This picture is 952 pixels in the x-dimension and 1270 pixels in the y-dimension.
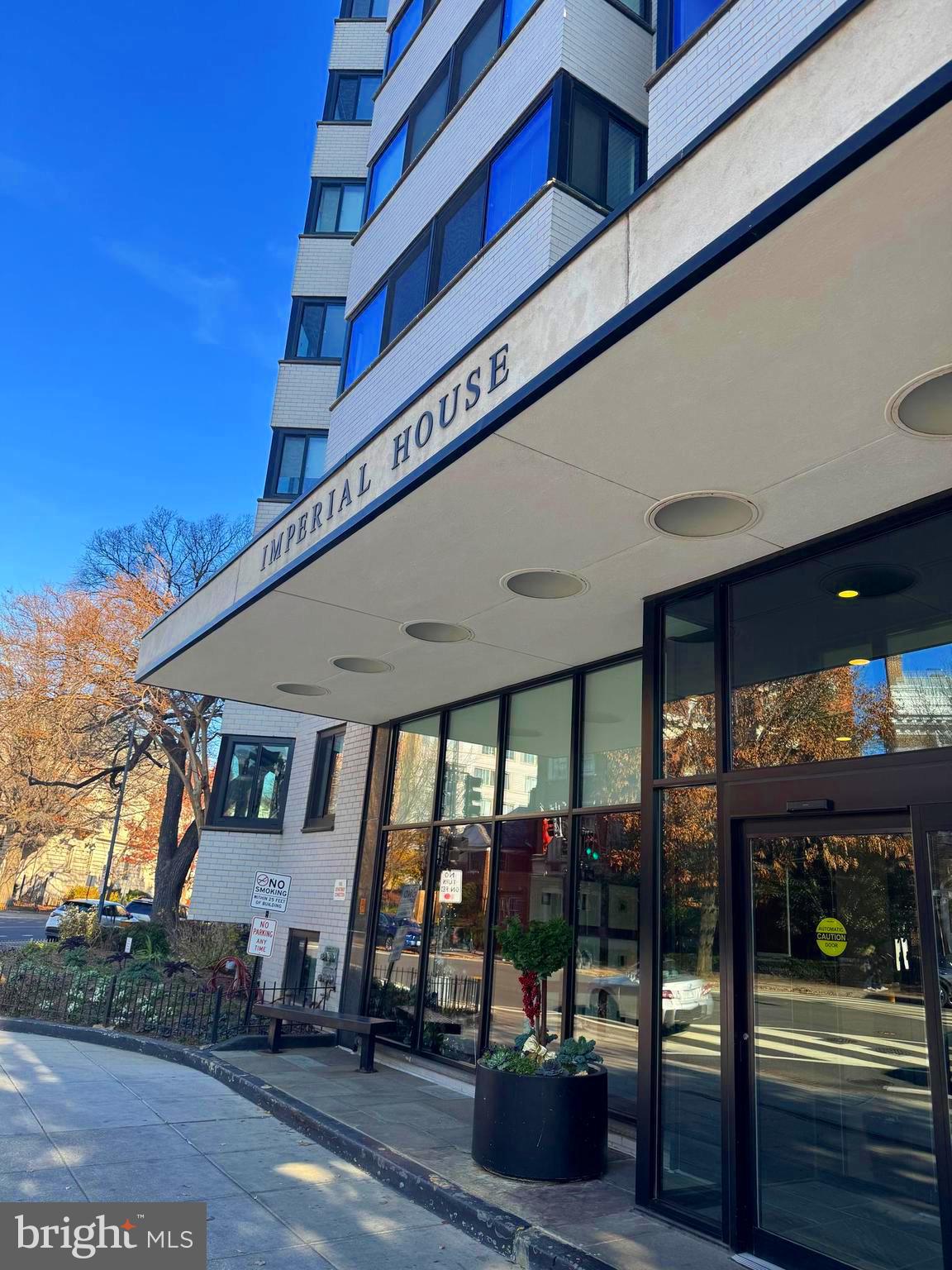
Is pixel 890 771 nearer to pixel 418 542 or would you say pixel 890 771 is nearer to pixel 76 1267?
pixel 418 542

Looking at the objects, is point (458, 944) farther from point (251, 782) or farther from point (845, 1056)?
point (251, 782)

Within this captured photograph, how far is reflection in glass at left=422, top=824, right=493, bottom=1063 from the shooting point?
9.30 meters

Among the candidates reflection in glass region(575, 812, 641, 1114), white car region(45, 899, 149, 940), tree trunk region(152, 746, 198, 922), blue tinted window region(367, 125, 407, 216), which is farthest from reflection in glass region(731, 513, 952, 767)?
white car region(45, 899, 149, 940)

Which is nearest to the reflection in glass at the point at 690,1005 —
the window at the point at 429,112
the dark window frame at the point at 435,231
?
the dark window frame at the point at 435,231

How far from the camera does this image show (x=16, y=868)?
52031 millimetres

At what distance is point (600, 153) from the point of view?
27.3 feet

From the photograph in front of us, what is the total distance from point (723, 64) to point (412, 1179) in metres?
7.74

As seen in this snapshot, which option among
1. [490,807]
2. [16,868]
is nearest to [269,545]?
[490,807]

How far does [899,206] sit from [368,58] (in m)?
22.4

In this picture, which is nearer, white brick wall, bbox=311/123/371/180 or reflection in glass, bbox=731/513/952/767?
reflection in glass, bbox=731/513/952/767

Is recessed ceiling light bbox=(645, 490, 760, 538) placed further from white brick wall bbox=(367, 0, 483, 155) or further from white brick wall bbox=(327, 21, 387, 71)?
white brick wall bbox=(327, 21, 387, 71)

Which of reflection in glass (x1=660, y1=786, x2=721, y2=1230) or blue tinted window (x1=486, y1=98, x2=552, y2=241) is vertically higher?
blue tinted window (x1=486, y1=98, x2=552, y2=241)

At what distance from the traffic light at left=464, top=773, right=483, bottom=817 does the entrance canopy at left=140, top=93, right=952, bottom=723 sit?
251 cm

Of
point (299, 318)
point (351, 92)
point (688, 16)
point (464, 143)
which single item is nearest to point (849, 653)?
point (688, 16)
